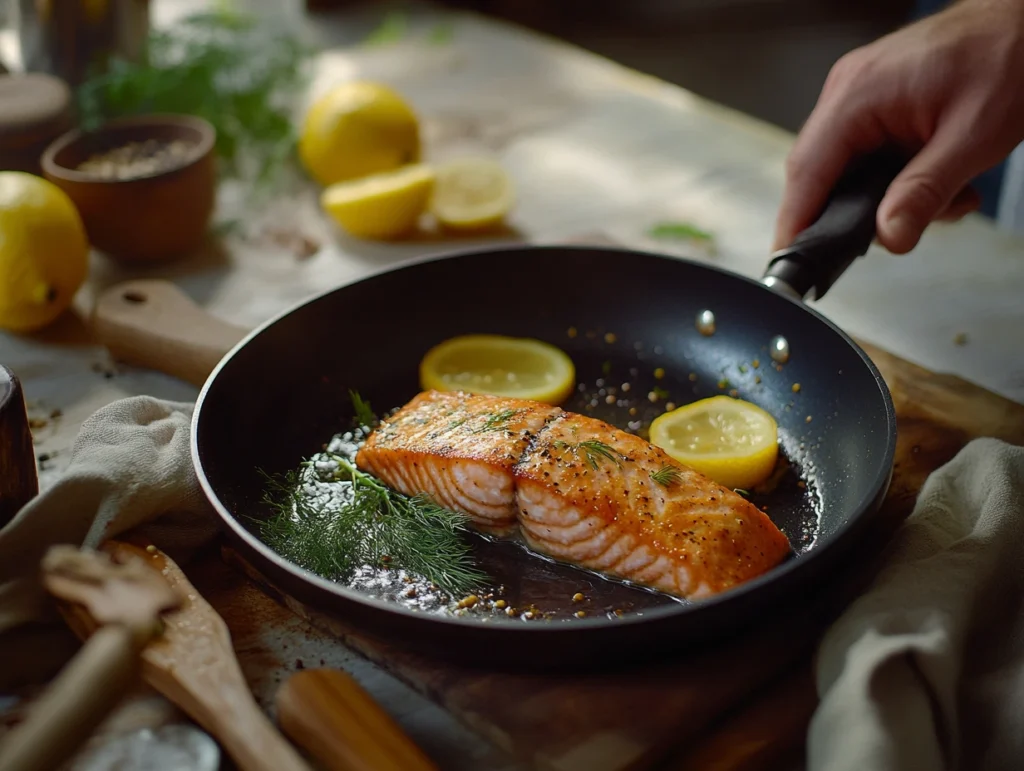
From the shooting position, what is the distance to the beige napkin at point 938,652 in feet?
4.05

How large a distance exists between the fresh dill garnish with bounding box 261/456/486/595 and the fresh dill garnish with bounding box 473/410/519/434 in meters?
0.16

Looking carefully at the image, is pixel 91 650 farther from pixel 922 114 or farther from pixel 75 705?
pixel 922 114

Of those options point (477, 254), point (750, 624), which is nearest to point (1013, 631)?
point (750, 624)

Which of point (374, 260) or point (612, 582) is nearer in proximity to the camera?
point (612, 582)

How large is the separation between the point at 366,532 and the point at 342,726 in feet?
1.44

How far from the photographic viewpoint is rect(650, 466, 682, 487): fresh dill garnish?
161 cm

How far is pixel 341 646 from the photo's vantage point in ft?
4.81

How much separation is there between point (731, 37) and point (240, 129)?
4042 millimetres

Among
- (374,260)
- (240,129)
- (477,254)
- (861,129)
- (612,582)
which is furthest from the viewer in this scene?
(240,129)

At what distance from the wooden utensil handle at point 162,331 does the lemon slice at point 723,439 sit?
0.93 meters

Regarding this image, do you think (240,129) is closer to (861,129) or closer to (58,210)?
(58,210)

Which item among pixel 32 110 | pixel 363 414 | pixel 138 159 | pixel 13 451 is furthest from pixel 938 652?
pixel 32 110

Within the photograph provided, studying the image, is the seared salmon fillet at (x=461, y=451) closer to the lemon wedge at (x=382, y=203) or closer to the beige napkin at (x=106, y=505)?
the beige napkin at (x=106, y=505)

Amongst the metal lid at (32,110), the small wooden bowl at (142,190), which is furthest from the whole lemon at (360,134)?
the metal lid at (32,110)
